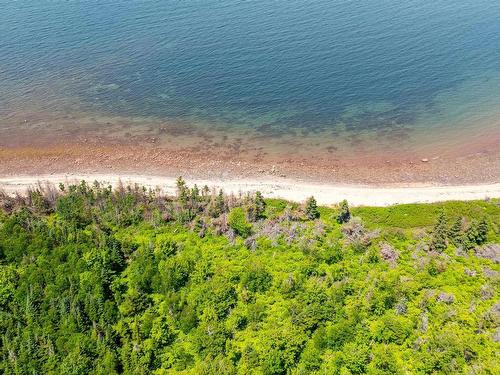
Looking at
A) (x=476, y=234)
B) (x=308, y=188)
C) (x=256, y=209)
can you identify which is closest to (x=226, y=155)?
(x=308, y=188)

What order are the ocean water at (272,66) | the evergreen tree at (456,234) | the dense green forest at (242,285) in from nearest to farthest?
the dense green forest at (242,285) < the evergreen tree at (456,234) < the ocean water at (272,66)

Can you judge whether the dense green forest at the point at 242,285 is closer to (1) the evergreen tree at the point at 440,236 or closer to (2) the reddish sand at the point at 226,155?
(1) the evergreen tree at the point at 440,236

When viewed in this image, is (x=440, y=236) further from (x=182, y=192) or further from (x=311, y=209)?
(x=182, y=192)

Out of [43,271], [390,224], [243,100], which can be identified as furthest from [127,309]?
[243,100]

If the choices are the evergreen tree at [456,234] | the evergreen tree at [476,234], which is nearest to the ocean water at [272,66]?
the evergreen tree at [456,234]

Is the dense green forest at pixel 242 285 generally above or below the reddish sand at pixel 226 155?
below

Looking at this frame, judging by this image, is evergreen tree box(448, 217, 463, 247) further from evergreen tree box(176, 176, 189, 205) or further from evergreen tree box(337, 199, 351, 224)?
evergreen tree box(176, 176, 189, 205)
